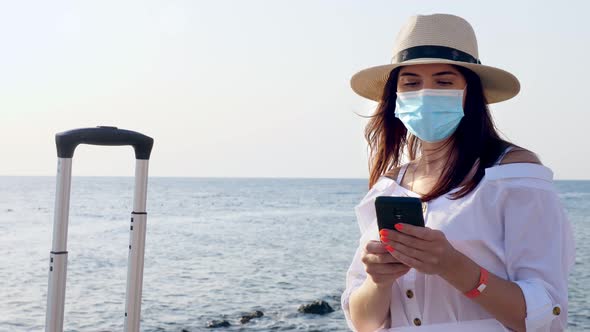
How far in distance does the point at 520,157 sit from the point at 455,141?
32 centimetres

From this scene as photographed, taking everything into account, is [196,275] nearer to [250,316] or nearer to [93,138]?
[250,316]

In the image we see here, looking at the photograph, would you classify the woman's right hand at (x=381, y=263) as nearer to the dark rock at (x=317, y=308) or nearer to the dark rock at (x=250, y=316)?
the dark rock at (x=250, y=316)

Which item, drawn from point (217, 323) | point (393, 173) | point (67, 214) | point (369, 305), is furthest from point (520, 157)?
point (217, 323)

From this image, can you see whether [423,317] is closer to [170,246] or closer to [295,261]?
[295,261]

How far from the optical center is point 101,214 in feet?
154

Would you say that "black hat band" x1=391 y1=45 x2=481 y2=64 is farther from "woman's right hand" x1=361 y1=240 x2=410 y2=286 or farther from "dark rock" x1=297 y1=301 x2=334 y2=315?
"dark rock" x1=297 y1=301 x2=334 y2=315

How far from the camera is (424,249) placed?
2086 mm

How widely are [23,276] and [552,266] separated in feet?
65.2

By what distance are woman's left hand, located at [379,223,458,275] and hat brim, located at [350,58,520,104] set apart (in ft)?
2.27

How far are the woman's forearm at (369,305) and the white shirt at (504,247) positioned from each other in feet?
0.24

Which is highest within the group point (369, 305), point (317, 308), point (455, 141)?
point (455, 141)

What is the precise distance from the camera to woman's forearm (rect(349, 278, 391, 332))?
251 centimetres

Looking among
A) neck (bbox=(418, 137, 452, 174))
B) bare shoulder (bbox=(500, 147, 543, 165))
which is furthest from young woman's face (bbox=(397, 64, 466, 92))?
bare shoulder (bbox=(500, 147, 543, 165))

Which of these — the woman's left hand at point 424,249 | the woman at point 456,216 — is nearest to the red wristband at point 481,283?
the woman at point 456,216
